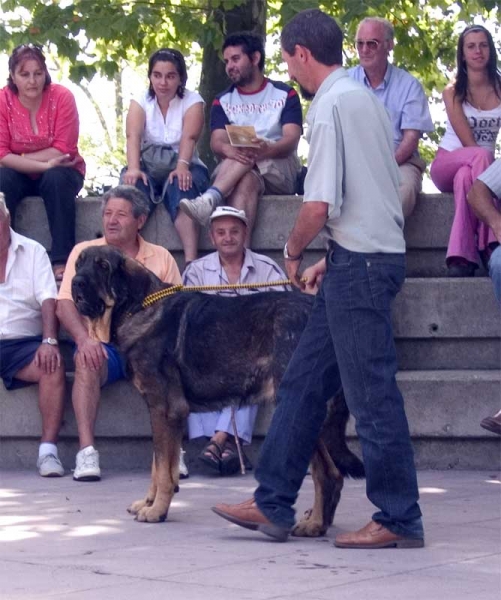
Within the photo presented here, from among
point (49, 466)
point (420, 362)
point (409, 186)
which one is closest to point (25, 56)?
point (409, 186)

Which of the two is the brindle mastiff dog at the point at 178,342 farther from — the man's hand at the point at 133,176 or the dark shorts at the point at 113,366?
the man's hand at the point at 133,176

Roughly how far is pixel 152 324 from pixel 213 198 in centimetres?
251

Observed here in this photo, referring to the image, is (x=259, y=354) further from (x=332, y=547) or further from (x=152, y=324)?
(x=332, y=547)

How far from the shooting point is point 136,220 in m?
8.43

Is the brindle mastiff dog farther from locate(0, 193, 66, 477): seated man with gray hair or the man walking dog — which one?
locate(0, 193, 66, 477): seated man with gray hair

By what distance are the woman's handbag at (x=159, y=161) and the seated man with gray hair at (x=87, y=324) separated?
1.17 meters

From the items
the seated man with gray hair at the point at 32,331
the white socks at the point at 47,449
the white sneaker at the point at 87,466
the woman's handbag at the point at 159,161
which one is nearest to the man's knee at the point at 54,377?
the seated man with gray hair at the point at 32,331

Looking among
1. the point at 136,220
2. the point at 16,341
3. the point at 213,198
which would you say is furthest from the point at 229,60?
the point at 16,341

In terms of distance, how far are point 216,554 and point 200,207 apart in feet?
13.0

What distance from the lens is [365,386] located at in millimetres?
5602

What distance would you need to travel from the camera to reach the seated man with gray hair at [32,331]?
8.45m

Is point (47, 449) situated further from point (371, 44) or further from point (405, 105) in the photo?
point (371, 44)

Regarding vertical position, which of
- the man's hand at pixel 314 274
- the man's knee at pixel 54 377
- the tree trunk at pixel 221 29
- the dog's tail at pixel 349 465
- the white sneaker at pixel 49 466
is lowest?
the white sneaker at pixel 49 466

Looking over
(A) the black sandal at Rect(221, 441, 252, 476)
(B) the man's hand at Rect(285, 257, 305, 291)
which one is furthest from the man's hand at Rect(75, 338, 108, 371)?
(B) the man's hand at Rect(285, 257, 305, 291)
